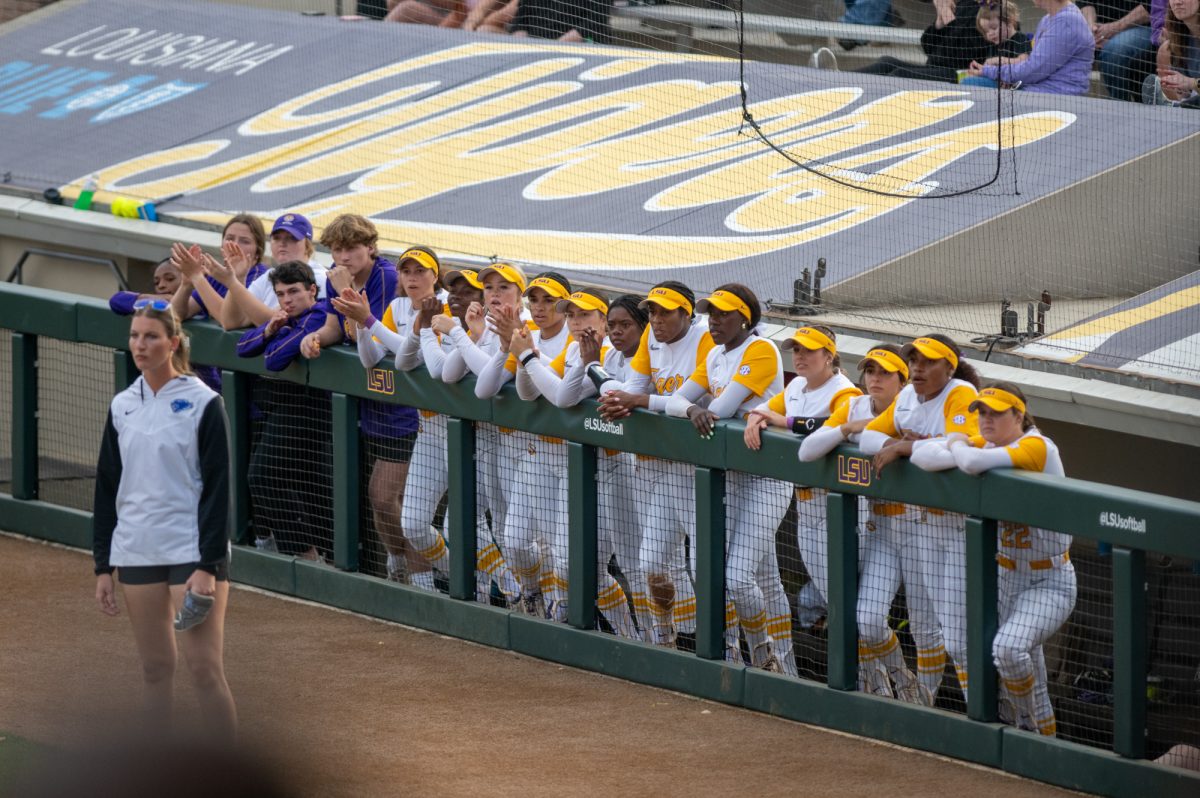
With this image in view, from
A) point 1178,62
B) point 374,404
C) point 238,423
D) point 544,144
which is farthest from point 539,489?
point 1178,62

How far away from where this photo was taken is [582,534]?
6.68 meters

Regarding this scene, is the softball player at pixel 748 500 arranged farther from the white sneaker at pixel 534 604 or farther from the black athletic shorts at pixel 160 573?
the black athletic shorts at pixel 160 573

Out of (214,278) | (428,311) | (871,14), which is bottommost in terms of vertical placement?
(428,311)

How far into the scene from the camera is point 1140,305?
7.92 meters

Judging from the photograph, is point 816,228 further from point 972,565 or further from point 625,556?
point 972,565

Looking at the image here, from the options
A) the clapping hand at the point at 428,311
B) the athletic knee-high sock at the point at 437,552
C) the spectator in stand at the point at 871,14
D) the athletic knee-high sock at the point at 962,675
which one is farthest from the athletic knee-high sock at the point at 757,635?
the spectator in stand at the point at 871,14

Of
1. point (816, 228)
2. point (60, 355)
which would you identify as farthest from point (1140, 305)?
point (60, 355)

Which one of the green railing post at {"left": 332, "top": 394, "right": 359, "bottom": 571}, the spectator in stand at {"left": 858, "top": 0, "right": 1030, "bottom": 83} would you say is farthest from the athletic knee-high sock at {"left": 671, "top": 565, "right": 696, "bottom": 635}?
the spectator in stand at {"left": 858, "top": 0, "right": 1030, "bottom": 83}

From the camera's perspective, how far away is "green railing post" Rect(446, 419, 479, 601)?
23.1ft

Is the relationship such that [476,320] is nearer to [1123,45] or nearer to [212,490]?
[212,490]

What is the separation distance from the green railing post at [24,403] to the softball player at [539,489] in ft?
9.54

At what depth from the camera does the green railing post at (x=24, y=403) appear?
339 inches

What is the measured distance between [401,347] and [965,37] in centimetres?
483

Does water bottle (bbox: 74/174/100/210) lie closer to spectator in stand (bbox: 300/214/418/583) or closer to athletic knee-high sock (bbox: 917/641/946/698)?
spectator in stand (bbox: 300/214/418/583)
